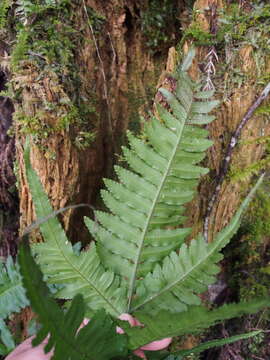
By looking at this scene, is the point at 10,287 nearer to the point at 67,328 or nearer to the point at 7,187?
the point at 7,187

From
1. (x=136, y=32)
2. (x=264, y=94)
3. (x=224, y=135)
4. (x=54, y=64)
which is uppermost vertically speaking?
(x=136, y=32)

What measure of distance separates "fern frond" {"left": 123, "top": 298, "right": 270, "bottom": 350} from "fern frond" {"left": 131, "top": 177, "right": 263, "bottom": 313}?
0.78 feet

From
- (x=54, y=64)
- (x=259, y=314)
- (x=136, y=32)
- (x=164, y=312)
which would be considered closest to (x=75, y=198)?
(x=54, y=64)

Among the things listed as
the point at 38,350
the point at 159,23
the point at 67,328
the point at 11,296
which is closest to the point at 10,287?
the point at 11,296

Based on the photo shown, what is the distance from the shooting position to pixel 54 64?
1.53 m

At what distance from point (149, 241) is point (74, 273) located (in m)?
0.25

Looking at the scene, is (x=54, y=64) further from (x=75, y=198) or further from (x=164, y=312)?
(x=164, y=312)

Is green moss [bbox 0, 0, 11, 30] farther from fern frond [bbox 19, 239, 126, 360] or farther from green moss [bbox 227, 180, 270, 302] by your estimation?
green moss [bbox 227, 180, 270, 302]

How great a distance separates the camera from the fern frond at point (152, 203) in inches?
42.8

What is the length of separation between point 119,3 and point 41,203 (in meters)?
1.23

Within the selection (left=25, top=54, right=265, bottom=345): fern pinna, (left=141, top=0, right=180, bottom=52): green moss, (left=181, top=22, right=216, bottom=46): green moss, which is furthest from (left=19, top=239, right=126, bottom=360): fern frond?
(left=141, top=0, right=180, bottom=52): green moss

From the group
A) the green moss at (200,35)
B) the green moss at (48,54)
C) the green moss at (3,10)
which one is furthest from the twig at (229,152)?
the green moss at (3,10)

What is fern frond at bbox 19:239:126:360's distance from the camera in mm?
553

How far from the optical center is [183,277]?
1.01 m
